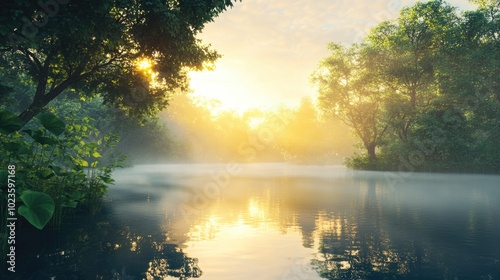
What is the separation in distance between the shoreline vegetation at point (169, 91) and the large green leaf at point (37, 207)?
0.07 feet

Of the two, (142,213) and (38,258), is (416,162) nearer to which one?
(142,213)

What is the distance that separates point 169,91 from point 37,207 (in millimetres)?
19672

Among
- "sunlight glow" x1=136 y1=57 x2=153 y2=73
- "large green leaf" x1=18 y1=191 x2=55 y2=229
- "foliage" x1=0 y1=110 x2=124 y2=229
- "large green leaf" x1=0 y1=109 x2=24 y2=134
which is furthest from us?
"sunlight glow" x1=136 y1=57 x2=153 y2=73

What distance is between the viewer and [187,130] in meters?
147

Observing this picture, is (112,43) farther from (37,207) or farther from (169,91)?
(37,207)

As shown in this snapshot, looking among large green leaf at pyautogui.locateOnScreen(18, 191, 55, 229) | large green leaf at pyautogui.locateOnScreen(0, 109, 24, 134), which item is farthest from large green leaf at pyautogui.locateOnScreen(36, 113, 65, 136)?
large green leaf at pyautogui.locateOnScreen(18, 191, 55, 229)

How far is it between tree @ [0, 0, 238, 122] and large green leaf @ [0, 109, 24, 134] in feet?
19.1

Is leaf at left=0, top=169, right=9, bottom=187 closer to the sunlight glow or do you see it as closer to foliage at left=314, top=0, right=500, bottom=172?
the sunlight glow

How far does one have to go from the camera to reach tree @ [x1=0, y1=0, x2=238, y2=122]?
1438 centimetres

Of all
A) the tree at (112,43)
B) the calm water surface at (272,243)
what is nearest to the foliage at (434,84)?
the calm water surface at (272,243)

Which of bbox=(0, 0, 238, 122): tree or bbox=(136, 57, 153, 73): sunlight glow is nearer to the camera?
bbox=(0, 0, 238, 122): tree

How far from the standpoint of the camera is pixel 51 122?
1002 cm

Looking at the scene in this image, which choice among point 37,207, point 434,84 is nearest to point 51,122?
point 37,207

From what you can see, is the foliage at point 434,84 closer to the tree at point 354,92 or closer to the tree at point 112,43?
the tree at point 354,92
